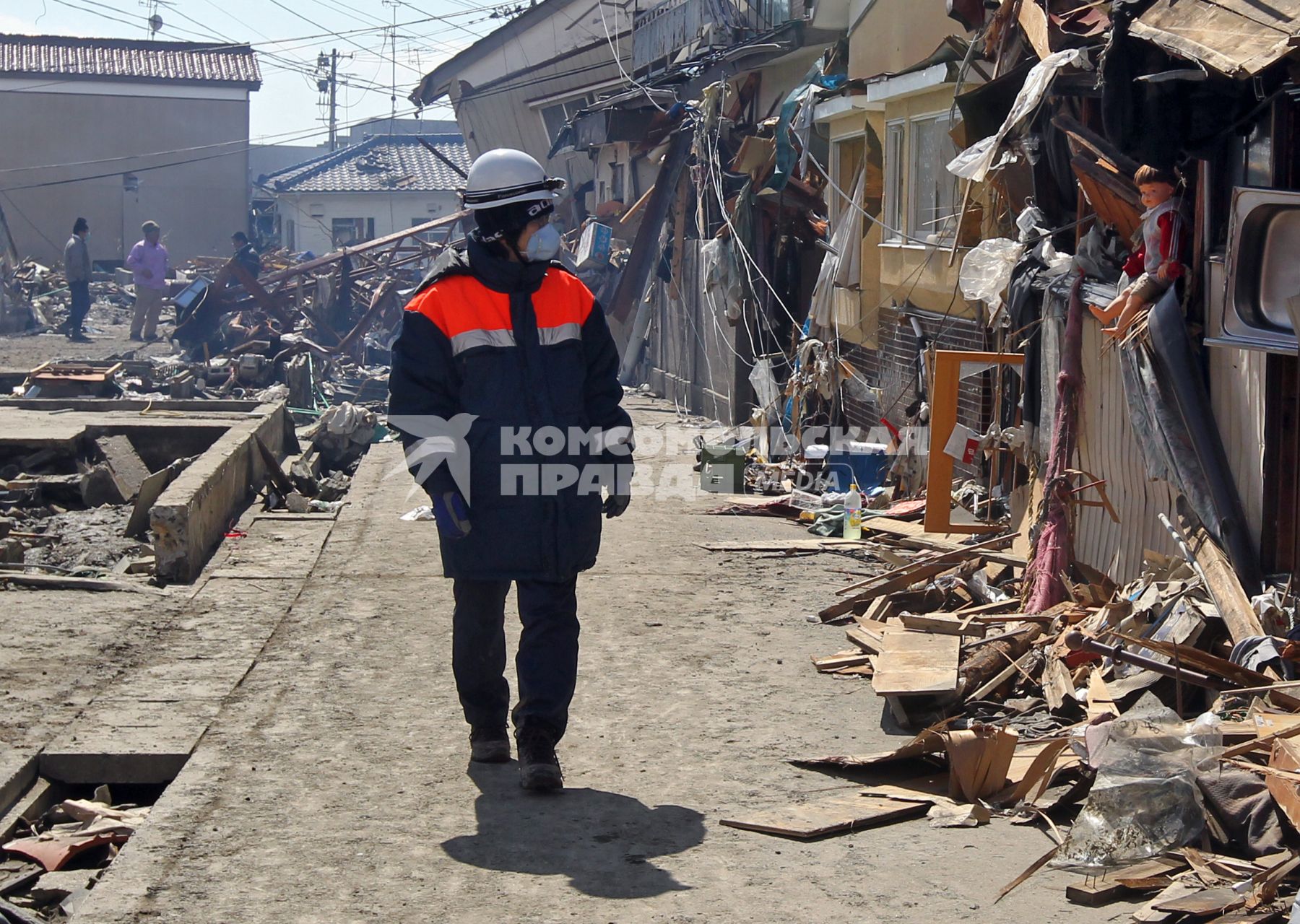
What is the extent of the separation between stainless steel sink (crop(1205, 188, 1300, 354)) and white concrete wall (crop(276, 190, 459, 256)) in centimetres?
4487

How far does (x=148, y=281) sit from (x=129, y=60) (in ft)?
72.5

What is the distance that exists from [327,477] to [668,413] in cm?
502

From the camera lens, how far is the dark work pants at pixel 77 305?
2541cm

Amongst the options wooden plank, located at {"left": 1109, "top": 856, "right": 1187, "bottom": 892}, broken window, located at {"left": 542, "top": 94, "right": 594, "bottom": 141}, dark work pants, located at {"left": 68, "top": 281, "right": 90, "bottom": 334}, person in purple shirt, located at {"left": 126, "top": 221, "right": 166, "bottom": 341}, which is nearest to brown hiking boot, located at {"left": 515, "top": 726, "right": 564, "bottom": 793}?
wooden plank, located at {"left": 1109, "top": 856, "right": 1187, "bottom": 892}

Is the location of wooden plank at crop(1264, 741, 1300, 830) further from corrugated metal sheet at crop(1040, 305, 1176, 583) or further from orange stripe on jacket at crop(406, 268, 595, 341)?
orange stripe on jacket at crop(406, 268, 595, 341)

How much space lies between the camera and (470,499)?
4414 mm

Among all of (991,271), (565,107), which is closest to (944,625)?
(991,271)

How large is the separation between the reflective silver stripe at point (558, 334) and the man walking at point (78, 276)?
72.0 ft

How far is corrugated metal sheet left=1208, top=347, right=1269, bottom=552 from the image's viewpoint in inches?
198

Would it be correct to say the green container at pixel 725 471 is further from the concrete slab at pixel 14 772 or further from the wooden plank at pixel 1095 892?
the wooden plank at pixel 1095 892

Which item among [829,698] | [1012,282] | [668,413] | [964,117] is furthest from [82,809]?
[668,413]

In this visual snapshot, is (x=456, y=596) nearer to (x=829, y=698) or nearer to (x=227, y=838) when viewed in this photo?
(x=227, y=838)

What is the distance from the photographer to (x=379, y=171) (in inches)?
1982

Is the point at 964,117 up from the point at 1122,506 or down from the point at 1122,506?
up
